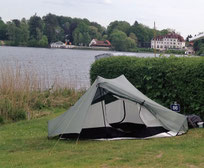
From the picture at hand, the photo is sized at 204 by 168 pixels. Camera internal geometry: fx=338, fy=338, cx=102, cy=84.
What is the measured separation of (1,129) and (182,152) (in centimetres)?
547

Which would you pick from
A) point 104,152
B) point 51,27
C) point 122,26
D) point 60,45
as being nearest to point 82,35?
point 51,27

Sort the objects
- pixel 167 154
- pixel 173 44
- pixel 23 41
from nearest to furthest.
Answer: pixel 167 154, pixel 173 44, pixel 23 41

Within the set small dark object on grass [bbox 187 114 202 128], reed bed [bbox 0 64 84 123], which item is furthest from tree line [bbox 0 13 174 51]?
small dark object on grass [bbox 187 114 202 128]

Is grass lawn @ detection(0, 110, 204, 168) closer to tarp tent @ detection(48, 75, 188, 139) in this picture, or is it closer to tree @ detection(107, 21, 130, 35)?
tarp tent @ detection(48, 75, 188, 139)

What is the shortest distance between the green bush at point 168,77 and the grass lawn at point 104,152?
4.21ft

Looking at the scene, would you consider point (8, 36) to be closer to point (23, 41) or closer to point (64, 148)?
point (23, 41)

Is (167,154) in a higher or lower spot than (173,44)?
lower

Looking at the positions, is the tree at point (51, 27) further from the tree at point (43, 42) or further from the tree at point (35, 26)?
the tree at point (35, 26)

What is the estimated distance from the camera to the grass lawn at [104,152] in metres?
5.35

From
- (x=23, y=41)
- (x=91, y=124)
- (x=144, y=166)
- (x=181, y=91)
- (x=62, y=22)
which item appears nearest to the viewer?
(x=144, y=166)

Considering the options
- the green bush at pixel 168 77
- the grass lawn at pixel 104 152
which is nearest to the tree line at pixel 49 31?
the green bush at pixel 168 77

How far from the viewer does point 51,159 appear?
19.0ft

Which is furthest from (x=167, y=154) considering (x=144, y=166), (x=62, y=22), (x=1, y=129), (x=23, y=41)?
(x=62, y=22)

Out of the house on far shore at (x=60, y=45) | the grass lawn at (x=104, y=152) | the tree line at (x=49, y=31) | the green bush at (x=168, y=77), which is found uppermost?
the tree line at (x=49, y=31)
